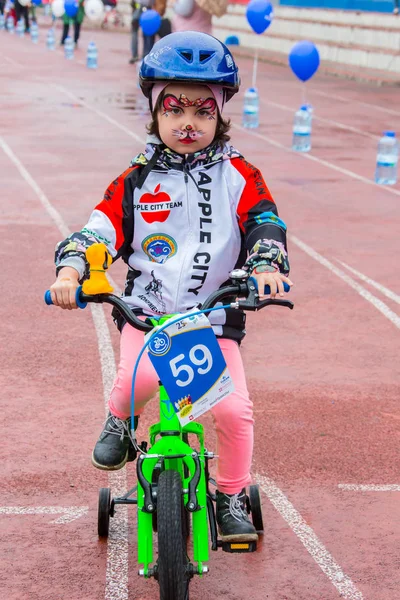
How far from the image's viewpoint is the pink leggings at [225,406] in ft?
13.3

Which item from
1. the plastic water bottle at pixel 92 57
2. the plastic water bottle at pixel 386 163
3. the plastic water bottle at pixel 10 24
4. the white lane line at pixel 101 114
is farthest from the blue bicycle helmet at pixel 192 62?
the plastic water bottle at pixel 10 24

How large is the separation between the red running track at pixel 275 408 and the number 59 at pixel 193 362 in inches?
46.2

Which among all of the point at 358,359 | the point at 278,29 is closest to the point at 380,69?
the point at 278,29

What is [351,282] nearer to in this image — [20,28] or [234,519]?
[234,519]

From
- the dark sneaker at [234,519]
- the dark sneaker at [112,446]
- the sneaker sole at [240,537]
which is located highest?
the dark sneaker at [112,446]

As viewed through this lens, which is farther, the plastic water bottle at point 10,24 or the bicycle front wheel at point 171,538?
the plastic water bottle at point 10,24

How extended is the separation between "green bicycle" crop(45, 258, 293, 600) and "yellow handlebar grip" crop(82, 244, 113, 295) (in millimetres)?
28

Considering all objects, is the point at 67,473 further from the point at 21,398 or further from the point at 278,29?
the point at 278,29

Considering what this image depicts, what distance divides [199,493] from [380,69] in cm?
3001

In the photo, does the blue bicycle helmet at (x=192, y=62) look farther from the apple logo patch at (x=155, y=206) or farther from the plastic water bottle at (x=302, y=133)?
the plastic water bottle at (x=302, y=133)

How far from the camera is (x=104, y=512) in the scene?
4730 mm

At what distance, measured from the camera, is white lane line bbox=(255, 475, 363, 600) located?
4.47 m

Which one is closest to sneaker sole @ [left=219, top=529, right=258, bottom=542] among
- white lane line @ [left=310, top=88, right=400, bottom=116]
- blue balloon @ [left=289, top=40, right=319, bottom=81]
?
blue balloon @ [left=289, top=40, right=319, bottom=81]

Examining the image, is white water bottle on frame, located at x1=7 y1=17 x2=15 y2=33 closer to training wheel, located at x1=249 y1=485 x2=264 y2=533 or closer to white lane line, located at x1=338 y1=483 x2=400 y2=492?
white lane line, located at x1=338 y1=483 x2=400 y2=492
